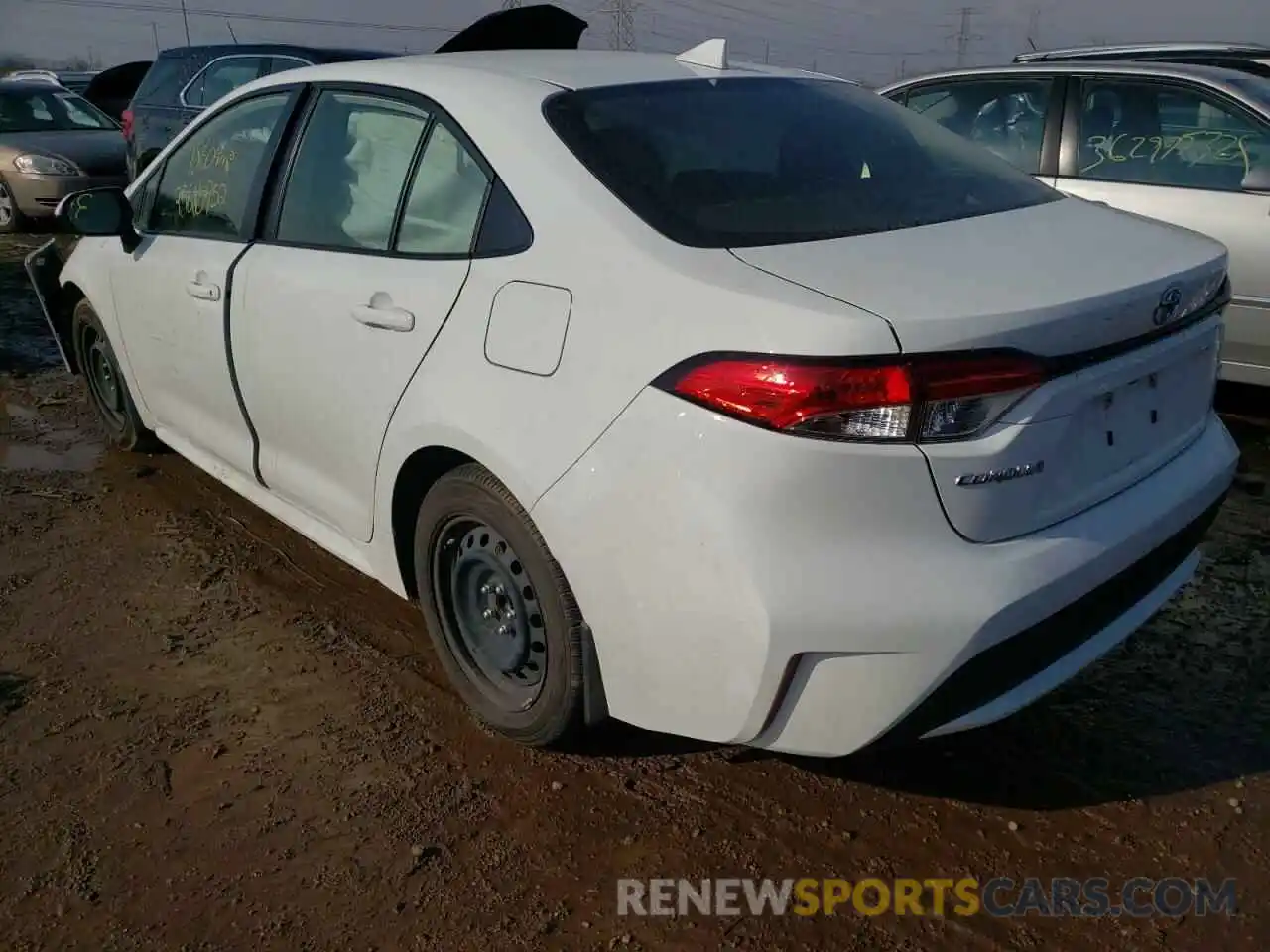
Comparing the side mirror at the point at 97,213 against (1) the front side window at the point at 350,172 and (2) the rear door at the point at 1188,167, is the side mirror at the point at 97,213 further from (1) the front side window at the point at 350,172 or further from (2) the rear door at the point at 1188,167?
(2) the rear door at the point at 1188,167

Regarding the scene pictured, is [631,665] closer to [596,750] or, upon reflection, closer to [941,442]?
[596,750]

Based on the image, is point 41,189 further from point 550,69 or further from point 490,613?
point 490,613

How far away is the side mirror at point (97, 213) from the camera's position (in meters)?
3.74

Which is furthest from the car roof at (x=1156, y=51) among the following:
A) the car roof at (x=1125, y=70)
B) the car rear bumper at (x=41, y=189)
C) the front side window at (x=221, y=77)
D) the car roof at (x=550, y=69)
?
the car rear bumper at (x=41, y=189)

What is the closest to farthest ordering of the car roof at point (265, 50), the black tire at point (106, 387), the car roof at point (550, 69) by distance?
the car roof at point (550, 69) < the black tire at point (106, 387) < the car roof at point (265, 50)

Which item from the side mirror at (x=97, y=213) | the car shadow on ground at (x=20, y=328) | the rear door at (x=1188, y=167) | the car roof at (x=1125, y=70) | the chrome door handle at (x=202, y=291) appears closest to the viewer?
the chrome door handle at (x=202, y=291)

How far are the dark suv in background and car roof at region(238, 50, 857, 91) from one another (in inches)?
258

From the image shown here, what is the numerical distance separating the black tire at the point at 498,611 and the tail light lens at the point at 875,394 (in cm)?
66

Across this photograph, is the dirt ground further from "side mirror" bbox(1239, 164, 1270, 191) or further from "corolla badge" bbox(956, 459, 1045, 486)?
"side mirror" bbox(1239, 164, 1270, 191)

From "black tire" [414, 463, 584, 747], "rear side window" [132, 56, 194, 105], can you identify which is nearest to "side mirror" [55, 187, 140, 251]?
"black tire" [414, 463, 584, 747]

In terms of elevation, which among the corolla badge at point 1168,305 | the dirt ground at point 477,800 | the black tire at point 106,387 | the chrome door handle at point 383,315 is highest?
the corolla badge at point 1168,305

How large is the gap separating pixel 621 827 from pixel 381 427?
3.66 feet

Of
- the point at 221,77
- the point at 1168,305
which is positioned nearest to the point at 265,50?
the point at 221,77

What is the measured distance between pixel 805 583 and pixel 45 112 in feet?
39.9
